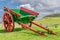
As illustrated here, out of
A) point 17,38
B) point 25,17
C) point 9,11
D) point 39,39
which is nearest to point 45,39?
point 39,39

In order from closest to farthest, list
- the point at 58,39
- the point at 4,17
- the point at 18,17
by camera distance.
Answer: the point at 58,39 < the point at 18,17 < the point at 4,17

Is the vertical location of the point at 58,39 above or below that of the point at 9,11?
below

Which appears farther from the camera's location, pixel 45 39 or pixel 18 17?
pixel 18 17

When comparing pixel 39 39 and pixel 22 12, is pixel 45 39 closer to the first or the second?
pixel 39 39

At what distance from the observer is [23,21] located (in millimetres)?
17766

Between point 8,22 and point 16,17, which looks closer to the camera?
point 16,17

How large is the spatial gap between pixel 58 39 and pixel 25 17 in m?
4.53

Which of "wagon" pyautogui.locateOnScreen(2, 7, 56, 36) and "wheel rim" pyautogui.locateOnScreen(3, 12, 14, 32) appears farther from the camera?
"wheel rim" pyautogui.locateOnScreen(3, 12, 14, 32)

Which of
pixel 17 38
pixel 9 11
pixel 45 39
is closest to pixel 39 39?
pixel 45 39

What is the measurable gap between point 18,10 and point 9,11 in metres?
1.21

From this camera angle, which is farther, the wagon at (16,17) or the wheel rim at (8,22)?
the wheel rim at (8,22)

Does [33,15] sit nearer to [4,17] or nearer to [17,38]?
[4,17]

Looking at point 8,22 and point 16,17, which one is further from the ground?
point 16,17

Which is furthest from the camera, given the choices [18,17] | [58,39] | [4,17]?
[4,17]
